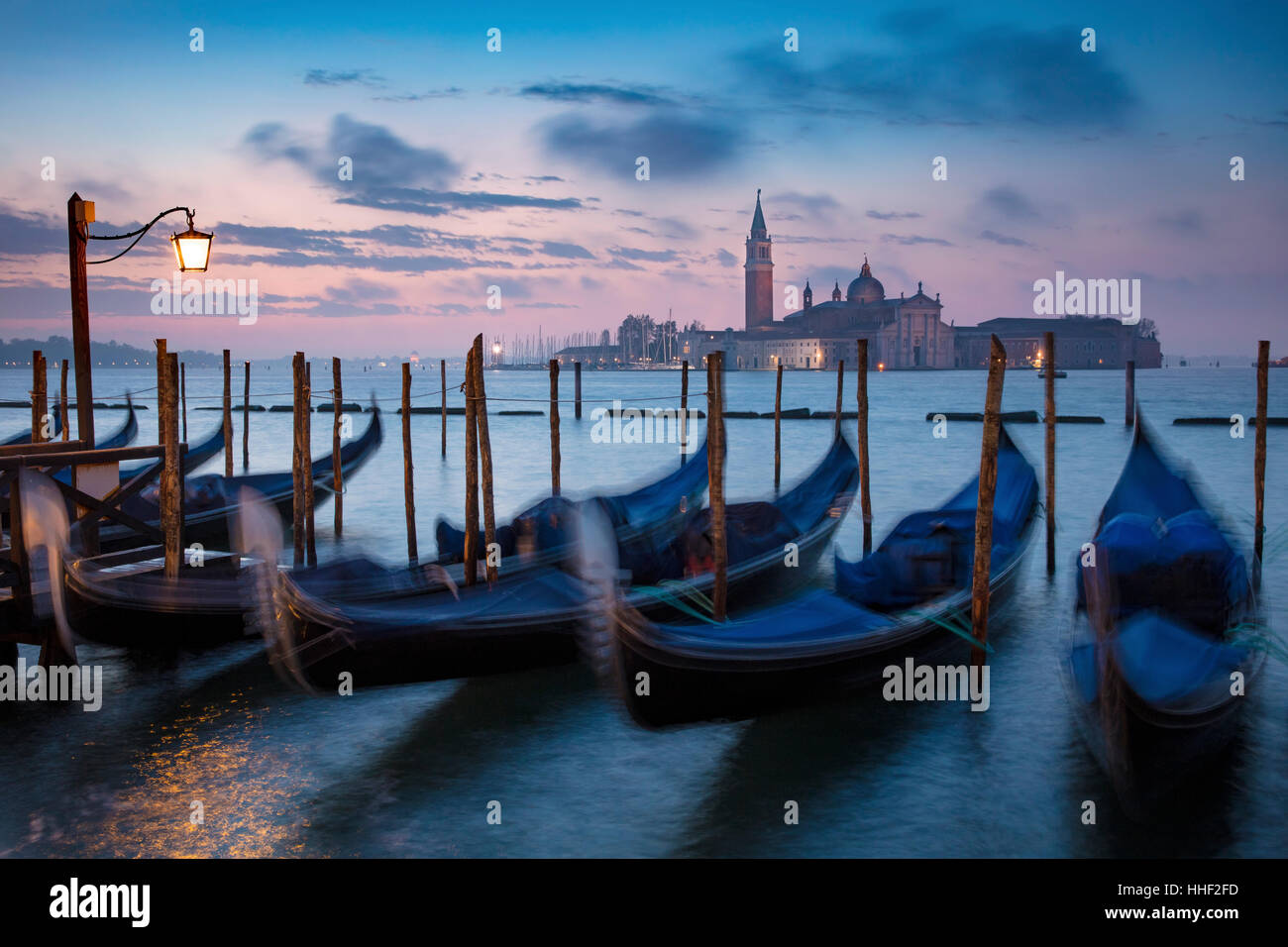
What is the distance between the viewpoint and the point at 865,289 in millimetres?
81312

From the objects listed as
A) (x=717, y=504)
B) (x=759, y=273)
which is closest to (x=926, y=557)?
(x=717, y=504)

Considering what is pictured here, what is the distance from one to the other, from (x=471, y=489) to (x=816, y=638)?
2964 mm

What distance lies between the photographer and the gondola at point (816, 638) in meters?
3.95

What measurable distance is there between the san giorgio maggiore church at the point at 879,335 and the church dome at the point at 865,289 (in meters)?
0.08

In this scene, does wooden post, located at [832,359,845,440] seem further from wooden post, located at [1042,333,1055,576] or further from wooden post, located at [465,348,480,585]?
wooden post, located at [465,348,480,585]

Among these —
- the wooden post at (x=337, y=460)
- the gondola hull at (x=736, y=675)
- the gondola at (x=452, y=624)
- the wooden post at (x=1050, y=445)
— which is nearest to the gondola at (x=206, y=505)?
the wooden post at (x=337, y=460)

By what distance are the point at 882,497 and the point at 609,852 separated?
11.0 m

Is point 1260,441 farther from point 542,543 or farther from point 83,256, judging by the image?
point 83,256

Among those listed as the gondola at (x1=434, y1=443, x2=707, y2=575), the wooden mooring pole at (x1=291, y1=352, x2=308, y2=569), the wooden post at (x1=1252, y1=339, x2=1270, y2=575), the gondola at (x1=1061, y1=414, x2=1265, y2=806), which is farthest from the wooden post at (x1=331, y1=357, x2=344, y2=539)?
the wooden post at (x1=1252, y1=339, x2=1270, y2=575)

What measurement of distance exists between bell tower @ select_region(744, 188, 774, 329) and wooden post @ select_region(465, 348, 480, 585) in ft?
267

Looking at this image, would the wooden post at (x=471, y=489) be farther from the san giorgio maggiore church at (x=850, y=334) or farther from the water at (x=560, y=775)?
the san giorgio maggiore church at (x=850, y=334)

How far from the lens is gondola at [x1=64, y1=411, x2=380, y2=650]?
4.89 m

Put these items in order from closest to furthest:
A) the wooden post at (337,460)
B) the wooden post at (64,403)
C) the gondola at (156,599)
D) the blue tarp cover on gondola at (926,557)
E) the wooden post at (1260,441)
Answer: the gondola at (156,599) → the blue tarp cover on gondola at (926,557) → the wooden post at (64,403) → the wooden post at (1260,441) → the wooden post at (337,460)
